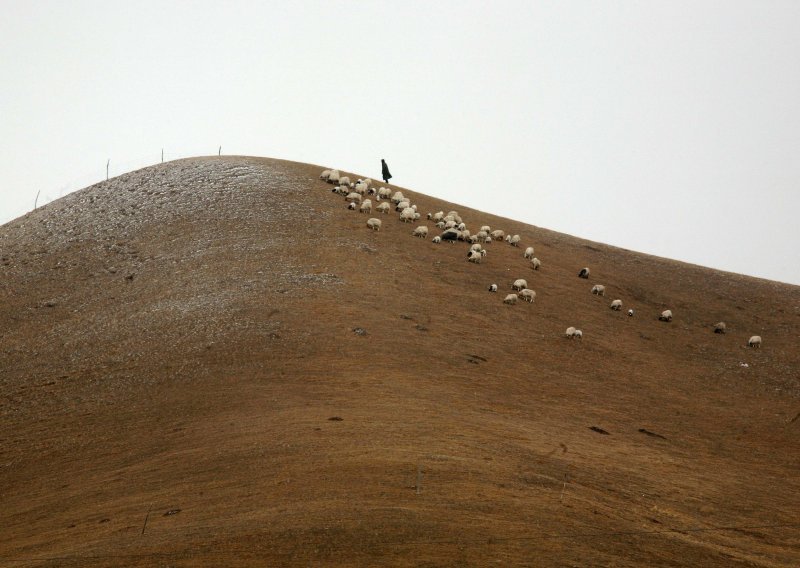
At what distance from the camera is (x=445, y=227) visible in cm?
5284

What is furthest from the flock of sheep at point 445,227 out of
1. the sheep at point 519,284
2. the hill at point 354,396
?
the hill at point 354,396

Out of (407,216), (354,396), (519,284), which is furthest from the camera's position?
(407,216)

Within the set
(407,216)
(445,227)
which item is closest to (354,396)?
(407,216)

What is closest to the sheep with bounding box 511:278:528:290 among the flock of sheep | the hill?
the flock of sheep

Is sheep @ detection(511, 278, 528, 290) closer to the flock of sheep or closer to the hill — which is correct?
the flock of sheep

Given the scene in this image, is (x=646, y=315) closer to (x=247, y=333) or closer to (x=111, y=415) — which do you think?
(x=247, y=333)

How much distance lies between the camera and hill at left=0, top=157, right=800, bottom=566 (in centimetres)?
1897

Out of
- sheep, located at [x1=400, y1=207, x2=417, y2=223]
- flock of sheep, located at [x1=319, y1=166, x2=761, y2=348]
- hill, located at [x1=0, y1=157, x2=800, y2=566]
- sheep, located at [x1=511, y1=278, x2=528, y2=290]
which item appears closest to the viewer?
hill, located at [x1=0, y1=157, x2=800, y2=566]

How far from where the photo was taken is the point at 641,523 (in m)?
20.2

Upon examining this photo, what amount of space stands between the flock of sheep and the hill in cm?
86

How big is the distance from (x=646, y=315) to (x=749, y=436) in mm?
15741

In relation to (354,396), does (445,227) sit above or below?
above

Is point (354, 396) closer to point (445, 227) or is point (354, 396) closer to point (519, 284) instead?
point (519, 284)

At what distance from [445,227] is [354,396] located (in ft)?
88.2
